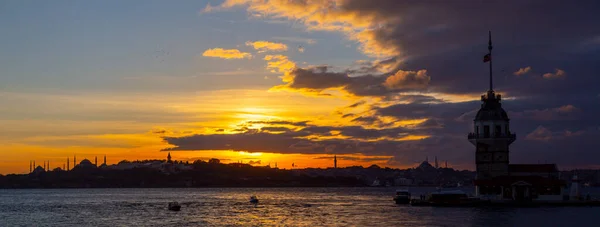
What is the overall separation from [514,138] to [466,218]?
27616mm

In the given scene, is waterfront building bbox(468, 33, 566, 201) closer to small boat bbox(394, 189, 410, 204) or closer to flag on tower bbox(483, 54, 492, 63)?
flag on tower bbox(483, 54, 492, 63)

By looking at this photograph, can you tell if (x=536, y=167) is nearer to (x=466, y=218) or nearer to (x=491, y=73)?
(x=491, y=73)

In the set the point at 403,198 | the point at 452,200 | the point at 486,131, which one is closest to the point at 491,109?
the point at 486,131

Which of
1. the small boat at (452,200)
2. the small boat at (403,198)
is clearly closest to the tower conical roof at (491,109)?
the small boat at (452,200)

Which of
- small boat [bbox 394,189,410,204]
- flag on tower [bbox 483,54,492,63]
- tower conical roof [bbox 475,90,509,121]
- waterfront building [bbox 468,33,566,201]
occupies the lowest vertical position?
small boat [bbox 394,189,410,204]

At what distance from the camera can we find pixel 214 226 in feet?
290

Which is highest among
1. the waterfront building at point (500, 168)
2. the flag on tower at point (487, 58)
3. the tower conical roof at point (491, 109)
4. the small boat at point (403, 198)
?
the flag on tower at point (487, 58)

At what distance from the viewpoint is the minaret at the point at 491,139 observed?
113 meters

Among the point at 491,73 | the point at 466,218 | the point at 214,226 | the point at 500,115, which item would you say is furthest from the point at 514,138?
the point at 214,226

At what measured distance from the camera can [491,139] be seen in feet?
371

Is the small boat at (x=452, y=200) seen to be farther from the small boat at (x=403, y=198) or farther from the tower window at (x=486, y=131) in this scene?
the small boat at (x=403, y=198)

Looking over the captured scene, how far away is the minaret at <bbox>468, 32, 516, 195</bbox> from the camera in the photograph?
371 feet

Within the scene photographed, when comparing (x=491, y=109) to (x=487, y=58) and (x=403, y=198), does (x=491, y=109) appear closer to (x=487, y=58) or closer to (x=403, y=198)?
(x=487, y=58)

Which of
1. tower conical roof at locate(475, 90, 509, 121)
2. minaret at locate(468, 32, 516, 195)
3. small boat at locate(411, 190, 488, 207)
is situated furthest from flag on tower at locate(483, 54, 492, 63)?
small boat at locate(411, 190, 488, 207)
